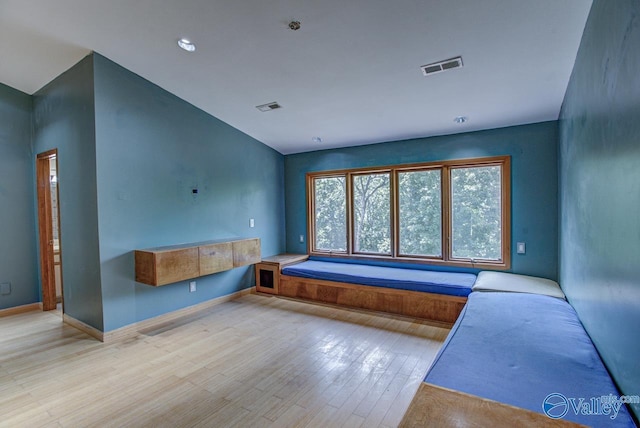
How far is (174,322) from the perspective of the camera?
370cm

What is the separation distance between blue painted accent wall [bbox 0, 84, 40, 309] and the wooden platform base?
5.19 m

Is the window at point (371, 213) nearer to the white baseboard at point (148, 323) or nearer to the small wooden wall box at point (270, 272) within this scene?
the small wooden wall box at point (270, 272)

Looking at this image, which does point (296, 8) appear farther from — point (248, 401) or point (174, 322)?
A: point (174, 322)

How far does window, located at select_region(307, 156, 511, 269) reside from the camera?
3.97 meters

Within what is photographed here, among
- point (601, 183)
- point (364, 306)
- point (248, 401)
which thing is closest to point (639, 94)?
point (601, 183)

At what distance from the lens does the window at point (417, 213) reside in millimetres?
3973

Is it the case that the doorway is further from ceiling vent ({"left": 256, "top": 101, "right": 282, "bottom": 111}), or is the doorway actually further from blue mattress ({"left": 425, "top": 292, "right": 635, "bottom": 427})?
blue mattress ({"left": 425, "top": 292, "right": 635, "bottom": 427})

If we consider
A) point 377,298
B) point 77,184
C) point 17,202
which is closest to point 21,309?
point 17,202

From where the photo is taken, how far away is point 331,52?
269 centimetres

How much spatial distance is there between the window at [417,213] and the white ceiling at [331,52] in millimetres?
698

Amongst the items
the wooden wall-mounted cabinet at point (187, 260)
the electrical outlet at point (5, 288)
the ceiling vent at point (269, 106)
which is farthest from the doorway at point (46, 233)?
the ceiling vent at point (269, 106)

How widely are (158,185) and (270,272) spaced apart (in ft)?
6.91
